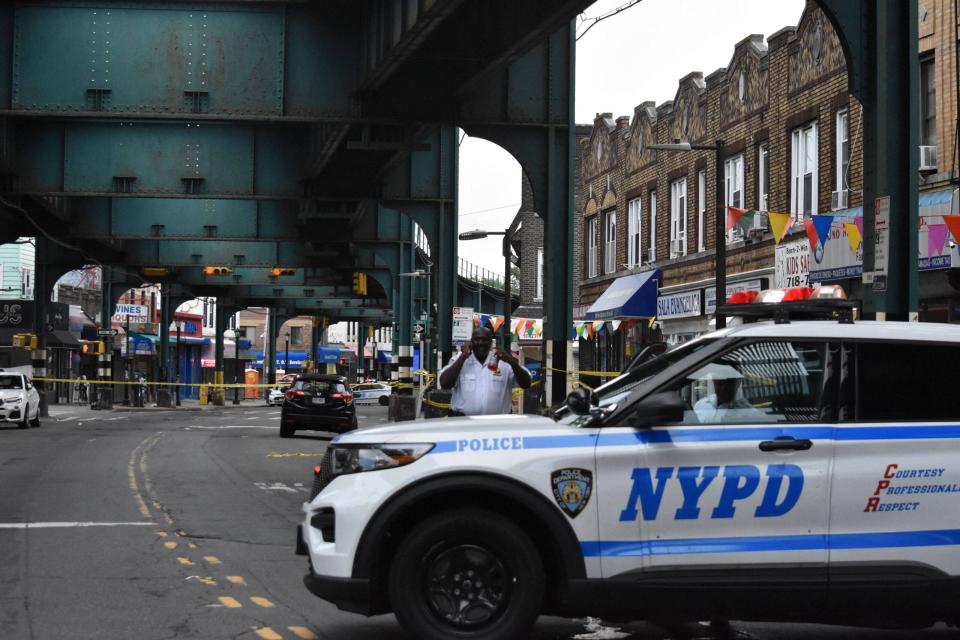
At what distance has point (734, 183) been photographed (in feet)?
112

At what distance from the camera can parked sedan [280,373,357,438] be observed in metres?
32.6

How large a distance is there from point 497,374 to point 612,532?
4961 millimetres

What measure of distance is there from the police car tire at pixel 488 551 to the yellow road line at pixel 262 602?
216 centimetres

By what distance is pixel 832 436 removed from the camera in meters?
7.23

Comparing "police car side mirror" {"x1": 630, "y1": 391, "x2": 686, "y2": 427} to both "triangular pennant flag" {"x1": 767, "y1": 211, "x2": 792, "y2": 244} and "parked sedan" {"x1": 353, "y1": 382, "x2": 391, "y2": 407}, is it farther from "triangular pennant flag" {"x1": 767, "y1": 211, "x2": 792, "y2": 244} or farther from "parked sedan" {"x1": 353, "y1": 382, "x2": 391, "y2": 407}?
"parked sedan" {"x1": 353, "y1": 382, "x2": 391, "y2": 407}

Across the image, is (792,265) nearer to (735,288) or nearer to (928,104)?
(735,288)

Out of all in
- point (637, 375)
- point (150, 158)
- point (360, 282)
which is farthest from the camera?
point (360, 282)

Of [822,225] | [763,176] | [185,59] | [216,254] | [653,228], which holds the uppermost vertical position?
[185,59]

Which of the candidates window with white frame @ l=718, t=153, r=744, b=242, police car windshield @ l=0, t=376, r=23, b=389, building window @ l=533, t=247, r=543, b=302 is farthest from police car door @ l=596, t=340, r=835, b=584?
building window @ l=533, t=247, r=543, b=302

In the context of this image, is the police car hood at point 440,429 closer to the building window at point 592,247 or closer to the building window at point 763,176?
the building window at point 763,176

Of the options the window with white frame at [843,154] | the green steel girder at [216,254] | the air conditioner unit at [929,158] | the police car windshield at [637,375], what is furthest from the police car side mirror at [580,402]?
the green steel girder at [216,254]

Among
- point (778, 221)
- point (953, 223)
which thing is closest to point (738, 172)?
point (778, 221)

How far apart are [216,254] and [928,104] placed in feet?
96.1

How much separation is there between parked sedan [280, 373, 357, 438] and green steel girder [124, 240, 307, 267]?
15.8m
